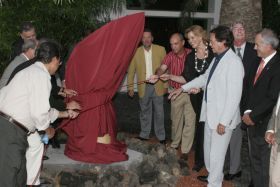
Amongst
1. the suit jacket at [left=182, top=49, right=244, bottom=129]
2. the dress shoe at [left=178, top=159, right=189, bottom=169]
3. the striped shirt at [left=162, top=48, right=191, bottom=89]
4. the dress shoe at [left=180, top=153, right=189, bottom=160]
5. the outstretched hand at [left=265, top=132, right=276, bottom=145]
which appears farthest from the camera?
the striped shirt at [left=162, top=48, right=191, bottom=89]

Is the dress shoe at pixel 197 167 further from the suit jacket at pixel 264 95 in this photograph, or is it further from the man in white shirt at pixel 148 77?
the suit jacket at pixel 264 95

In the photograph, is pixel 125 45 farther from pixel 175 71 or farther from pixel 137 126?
pixel 137 126

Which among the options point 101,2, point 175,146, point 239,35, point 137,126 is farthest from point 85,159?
point 101,2

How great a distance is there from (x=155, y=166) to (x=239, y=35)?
191 cm

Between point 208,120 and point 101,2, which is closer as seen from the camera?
point 208,120

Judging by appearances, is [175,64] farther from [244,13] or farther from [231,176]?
[244,13]

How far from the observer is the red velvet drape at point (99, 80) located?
5.13 meters

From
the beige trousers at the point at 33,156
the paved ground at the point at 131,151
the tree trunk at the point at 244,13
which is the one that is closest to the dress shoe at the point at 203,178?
the paved ground at the point at 131,151

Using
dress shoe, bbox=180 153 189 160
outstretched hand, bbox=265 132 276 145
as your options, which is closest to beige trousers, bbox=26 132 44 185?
outstretched hand, bbox=265 132 276 145

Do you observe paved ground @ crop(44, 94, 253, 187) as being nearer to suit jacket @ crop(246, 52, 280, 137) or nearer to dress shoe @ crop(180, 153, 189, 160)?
dress shoe @ crop(180, 153, 189, 160)

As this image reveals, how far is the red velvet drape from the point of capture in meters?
5.13

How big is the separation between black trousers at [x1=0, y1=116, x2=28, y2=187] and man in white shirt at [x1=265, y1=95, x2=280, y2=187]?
224cm

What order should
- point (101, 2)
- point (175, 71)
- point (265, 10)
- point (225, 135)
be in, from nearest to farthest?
1. point (225, 135)
2. point (175, 71)
3. point (101, 2)
4. point (265, 10)

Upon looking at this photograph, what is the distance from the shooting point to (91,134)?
5.33 m
